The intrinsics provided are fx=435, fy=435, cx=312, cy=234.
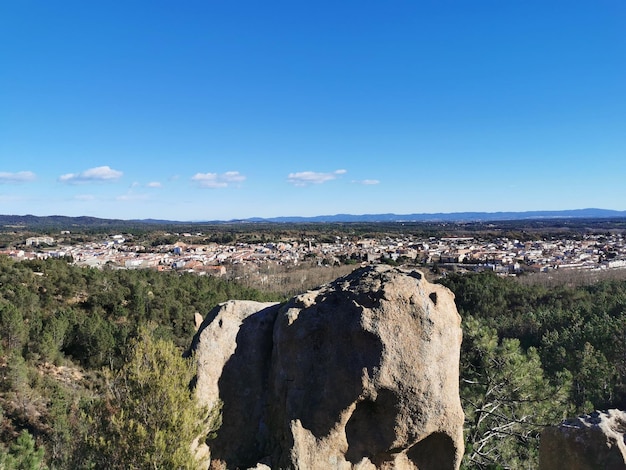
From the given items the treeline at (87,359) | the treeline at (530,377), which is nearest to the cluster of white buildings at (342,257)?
the treeline at (87,359)

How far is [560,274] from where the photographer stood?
84188mm

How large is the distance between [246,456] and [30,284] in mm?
38331

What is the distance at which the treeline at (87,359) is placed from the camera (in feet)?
25.2

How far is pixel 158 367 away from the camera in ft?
25.8

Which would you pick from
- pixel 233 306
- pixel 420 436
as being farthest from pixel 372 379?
pixel 233 306

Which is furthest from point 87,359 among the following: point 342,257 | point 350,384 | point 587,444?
point 342,257

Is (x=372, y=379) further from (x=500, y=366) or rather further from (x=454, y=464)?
(x=500, y=366)

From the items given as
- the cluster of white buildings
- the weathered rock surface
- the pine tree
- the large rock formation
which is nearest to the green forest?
the pine tree

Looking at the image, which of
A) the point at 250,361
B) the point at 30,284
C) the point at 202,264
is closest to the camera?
the point at 250,361

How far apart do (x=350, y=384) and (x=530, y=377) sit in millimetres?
8528

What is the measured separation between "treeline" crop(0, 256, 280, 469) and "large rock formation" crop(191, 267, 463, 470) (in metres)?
1.77

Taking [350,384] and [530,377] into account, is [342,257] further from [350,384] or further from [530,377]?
[350,384]

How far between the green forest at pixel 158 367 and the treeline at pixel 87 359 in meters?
0.05

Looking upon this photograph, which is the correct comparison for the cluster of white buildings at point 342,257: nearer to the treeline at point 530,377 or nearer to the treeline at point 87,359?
the treeline at point 87,359
